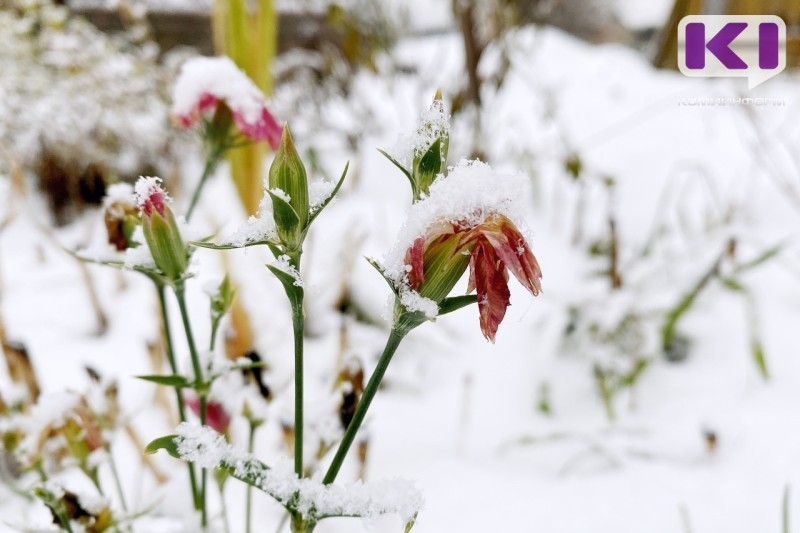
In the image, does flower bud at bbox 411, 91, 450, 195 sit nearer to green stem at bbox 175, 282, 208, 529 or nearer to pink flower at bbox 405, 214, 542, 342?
pink flower at bbox 405, 214, 542, 342

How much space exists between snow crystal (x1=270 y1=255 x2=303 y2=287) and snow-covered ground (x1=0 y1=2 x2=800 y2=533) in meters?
0.01

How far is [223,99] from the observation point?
15.2 inches

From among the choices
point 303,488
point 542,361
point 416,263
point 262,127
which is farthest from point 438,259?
point 542,361

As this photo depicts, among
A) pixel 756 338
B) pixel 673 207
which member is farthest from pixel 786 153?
pixel 756 338

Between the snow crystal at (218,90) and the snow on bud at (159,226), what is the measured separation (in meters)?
0.13

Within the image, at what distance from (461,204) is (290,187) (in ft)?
0.23

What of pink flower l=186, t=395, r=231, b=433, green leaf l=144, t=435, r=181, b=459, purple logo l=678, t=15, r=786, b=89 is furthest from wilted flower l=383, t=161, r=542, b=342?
purple logo l=678, t=15, r=786, b=89

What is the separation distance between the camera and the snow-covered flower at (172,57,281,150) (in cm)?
38

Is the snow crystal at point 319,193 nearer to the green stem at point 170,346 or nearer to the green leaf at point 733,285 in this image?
the green stem at point 170,346

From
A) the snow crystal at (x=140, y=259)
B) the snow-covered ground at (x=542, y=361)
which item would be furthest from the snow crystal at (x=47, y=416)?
the snow crystal at (x=140, y=259)

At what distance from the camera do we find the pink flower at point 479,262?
22 centimetres

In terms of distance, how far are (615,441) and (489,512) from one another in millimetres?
239

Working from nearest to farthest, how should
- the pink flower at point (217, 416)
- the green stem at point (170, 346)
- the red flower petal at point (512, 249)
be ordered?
A: the red flower petal at point (512, 249), the green stem at point (170, 346), the pink flower at point (217, 416)

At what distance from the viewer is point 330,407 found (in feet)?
1.32
